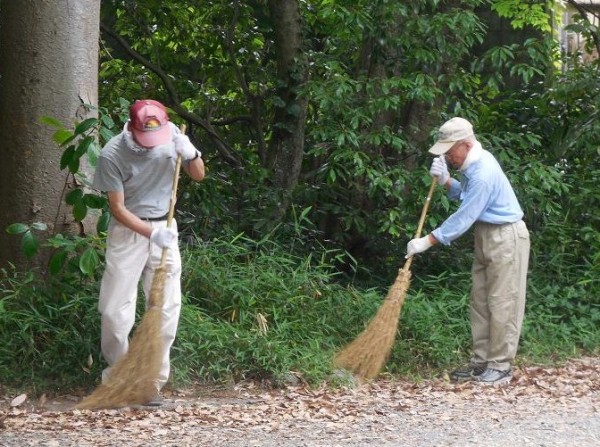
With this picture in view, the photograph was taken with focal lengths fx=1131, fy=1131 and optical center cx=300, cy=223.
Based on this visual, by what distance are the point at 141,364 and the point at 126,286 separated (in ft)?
1.89

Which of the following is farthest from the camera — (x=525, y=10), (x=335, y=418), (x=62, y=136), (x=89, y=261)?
(x=525, y=10)

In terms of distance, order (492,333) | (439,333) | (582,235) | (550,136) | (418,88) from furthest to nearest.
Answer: (550,136) → (582,235) → (418,88) → (439,333) → (492,333)

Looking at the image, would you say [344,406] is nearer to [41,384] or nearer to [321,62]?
[41,384]

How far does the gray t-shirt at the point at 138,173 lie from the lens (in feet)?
25.2

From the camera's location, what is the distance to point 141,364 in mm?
7609

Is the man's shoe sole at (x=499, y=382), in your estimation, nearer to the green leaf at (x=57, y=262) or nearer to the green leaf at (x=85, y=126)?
the green leaf at (x=57, y=262)

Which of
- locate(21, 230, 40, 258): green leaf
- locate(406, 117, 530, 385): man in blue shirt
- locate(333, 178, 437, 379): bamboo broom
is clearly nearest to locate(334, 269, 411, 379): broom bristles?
locate(333, 178, 437, 379): bamboo broom

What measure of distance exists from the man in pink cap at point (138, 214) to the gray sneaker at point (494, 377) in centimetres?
255

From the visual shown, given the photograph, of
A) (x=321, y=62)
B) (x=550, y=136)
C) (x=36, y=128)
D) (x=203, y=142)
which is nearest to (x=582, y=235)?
(x=550, y=136)

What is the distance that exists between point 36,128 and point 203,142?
3.64m

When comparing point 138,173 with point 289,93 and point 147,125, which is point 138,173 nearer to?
point 147,125

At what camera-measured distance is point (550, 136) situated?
1243 centimetres

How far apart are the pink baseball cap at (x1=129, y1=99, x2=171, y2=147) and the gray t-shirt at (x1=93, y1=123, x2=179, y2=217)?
0.06 m

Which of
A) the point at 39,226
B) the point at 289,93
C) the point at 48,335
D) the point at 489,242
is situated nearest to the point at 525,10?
the point at 289,93
